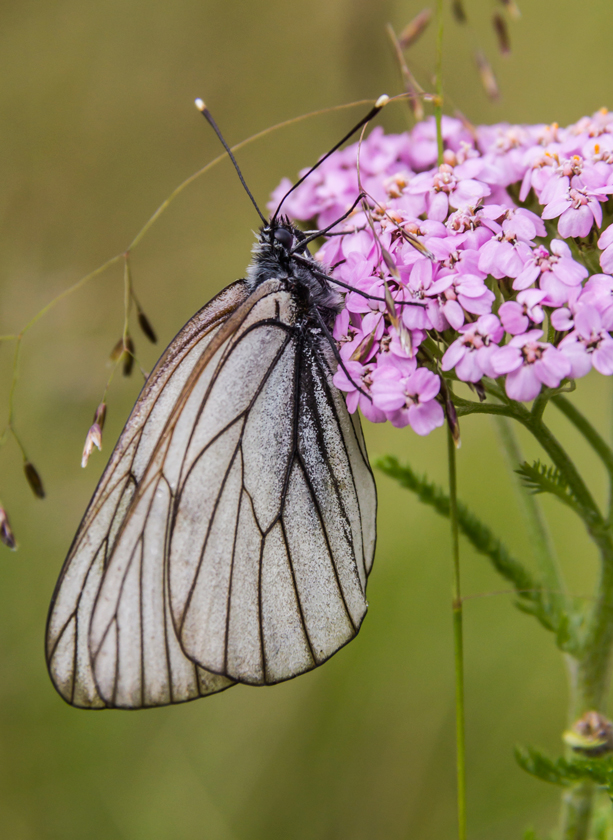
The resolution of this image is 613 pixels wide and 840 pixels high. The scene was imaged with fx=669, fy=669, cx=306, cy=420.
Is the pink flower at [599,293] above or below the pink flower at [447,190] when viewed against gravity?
below

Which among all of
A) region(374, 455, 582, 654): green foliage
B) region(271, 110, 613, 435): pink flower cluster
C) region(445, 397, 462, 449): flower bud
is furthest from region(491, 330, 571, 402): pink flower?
region(374, 455, 582, 654): green foliage

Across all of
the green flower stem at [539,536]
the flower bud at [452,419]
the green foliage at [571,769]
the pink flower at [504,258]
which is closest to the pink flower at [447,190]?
the pink flower at [504,258]

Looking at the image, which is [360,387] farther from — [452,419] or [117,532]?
[117,532]

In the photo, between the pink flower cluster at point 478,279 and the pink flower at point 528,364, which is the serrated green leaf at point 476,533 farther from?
the pink flower at point 528,364

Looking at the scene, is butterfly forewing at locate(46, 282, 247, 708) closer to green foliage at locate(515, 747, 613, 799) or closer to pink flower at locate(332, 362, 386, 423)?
pink flower at locate(332, 362, 386, 423)

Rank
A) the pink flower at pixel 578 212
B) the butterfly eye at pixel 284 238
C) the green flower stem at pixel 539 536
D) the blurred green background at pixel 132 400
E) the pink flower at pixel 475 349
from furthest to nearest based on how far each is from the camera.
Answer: the blurred green background at pixel 132 400 < the green flower stem at pixel 539 536 < the butterfly eye at pixel 284 238 < the pink flower at pixel 578 212 < the pink flower at pixel 475 349

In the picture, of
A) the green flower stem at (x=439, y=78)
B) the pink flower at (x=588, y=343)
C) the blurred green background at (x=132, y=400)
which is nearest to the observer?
the pink flower at (x=588, y=343)
